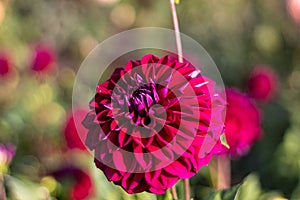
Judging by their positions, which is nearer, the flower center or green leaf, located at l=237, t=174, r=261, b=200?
the flower center

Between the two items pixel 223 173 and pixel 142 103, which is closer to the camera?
pixel 142 103

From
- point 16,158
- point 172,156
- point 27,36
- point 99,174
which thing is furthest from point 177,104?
point 27,36

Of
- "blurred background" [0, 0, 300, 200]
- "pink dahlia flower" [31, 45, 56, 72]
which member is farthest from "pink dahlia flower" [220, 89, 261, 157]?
"pink dahlia flower" [31, 45, 56, 72]

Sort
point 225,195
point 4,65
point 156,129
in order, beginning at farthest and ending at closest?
point 4,65 → point 225,195 → point 156,129

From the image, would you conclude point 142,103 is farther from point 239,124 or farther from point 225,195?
point 239,124

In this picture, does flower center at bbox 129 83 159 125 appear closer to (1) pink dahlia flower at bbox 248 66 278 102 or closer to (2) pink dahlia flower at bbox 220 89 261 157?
(2) pink dahlia flower at bbox 220 89 261 157

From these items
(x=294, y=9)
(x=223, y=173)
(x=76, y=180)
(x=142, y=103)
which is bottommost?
(x=223, y=173)

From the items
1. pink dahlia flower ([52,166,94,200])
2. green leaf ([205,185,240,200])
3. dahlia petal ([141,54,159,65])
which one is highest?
dahlia petal ([141,54,159,65])

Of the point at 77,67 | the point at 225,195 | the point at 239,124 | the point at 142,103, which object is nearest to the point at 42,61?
the point at 77,67

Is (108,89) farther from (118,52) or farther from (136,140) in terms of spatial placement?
(118,52)
